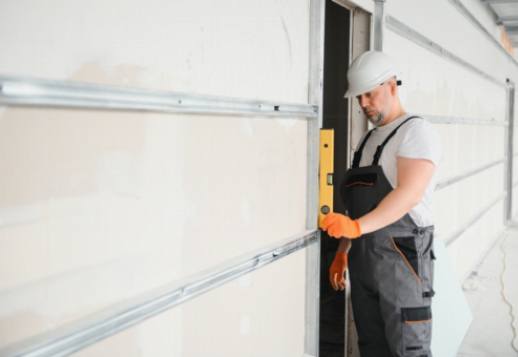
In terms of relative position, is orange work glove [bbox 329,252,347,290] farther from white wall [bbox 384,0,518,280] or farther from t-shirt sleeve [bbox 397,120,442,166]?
white wall [bbox 384,0,518,280]

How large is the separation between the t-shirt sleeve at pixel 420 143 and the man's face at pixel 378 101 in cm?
17

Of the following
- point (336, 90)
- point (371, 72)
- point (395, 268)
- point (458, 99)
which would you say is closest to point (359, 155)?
point (371, 72)

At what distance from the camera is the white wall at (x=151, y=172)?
47.1 inches

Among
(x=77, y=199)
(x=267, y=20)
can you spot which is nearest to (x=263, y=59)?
(x=267, y=20)

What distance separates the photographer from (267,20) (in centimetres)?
206

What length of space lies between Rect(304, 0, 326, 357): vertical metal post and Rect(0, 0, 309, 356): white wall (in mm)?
57

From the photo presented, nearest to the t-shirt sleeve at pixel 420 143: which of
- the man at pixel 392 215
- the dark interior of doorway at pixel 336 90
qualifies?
the man at pixel 392 215

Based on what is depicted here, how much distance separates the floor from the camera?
13.1 ft

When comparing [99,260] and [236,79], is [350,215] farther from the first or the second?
[99,260]

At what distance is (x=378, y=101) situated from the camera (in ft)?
7.93

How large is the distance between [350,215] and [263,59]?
84 centimetres

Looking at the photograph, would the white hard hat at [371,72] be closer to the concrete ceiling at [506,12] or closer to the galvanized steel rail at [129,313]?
the galvanized steel rail at [129,313]

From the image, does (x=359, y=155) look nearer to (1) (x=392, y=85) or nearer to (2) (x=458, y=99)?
(1) (x=392, y=85)

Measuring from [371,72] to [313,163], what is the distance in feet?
1.44
